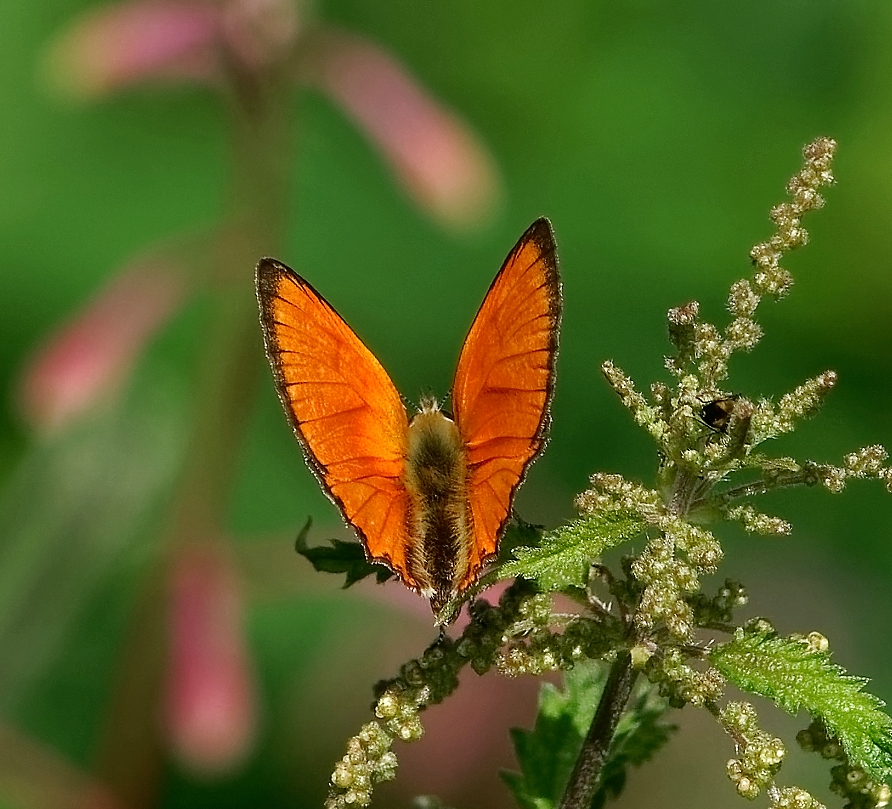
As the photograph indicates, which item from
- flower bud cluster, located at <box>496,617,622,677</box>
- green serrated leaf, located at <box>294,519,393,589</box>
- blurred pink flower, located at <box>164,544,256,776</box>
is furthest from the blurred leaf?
flower bud cluster, located at <box>496,617,622,677</box>

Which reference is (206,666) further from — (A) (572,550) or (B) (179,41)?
(A) (572,550)

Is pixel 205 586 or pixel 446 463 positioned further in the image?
pixel 205 586

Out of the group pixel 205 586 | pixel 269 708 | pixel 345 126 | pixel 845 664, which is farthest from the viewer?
pixel 345 126

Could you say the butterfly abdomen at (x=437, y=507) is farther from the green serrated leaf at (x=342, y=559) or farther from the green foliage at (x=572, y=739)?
the green foliage at (x=572, y=739)

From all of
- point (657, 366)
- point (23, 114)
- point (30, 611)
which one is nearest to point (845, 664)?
point (657, 366)

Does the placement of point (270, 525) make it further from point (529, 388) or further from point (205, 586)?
point (529, 388)

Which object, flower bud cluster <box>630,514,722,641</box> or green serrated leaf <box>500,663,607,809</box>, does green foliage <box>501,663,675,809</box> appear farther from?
flower bud cluster <box>630,514,722,641</box>
